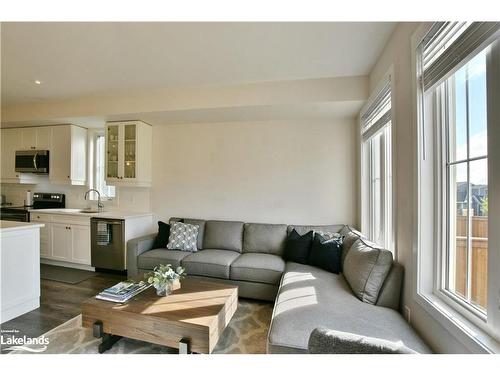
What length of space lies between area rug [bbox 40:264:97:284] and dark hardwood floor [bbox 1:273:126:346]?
3.4 inches

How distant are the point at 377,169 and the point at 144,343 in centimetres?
286

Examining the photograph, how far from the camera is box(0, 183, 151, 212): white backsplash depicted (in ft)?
12.9

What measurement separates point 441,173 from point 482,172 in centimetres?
32

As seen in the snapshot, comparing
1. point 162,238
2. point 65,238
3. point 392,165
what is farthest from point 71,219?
point 392,165

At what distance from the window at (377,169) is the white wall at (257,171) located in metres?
0.37

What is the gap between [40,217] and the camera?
3715mm

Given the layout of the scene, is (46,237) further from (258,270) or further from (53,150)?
(258,270)

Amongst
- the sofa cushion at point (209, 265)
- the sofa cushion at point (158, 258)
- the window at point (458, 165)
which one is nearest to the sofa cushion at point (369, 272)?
the window at point (458, 165)

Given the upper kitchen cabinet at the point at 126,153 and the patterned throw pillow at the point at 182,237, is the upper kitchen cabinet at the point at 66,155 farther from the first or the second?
the patterned throw pillow at the point at 182,237

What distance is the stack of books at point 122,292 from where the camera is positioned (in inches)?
71.1

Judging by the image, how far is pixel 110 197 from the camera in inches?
162
